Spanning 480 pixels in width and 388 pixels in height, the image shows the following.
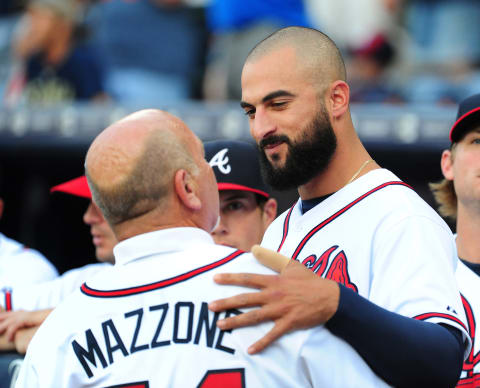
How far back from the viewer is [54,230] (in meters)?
5.32

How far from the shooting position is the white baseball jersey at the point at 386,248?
1.77 metres

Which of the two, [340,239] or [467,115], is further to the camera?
[467,115]

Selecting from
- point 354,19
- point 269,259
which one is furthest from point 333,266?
point 354,19

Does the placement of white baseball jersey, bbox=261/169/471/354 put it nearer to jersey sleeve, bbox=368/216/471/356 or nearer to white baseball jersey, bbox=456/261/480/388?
jersey sleeve, bbox=368/216/471/356

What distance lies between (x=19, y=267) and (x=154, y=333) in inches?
76.7

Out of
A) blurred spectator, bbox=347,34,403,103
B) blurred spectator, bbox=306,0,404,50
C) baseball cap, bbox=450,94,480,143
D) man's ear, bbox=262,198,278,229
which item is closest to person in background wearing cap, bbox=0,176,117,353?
man's ear, bbox=262,198,278,229

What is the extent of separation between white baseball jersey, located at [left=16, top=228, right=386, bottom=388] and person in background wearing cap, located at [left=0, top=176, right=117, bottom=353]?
0.91 metres

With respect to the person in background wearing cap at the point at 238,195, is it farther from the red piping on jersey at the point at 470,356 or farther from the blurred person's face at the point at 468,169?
the red piping on jersey at the point at 470,356

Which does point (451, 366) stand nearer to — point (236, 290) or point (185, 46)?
point (236, 290)

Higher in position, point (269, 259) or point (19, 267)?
point (269, 259)

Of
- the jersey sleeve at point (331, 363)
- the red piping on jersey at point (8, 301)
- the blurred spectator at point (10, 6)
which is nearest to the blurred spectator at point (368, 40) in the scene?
the blurred spectator at point (10, 6)

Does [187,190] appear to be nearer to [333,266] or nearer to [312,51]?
[333,266]

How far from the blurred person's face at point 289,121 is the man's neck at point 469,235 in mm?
666

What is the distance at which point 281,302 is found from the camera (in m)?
1.63
